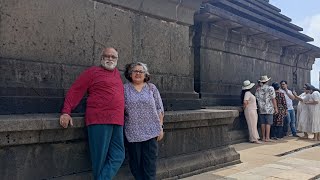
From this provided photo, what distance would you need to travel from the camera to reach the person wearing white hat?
905 centimetres

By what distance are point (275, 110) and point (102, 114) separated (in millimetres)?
6819

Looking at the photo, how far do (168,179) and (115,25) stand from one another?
238 centimetres

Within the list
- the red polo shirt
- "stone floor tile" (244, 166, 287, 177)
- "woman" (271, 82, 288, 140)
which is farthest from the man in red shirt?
"woman" (271, 82, 288, 140)

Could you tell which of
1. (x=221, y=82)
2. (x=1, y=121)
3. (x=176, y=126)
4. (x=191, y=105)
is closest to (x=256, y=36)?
(x=221, y=82)

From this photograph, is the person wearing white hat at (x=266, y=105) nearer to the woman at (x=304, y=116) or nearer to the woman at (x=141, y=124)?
the woman at (x=304, y=116)

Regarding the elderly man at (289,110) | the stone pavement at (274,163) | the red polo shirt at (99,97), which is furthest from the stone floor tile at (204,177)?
the elderly man at (289,110)

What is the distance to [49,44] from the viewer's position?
424 cm

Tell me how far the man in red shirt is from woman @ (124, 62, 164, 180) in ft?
0.60

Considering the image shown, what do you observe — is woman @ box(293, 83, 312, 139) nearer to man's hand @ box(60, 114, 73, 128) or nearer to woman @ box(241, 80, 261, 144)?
woman @ box(241, 80, 261, 144)

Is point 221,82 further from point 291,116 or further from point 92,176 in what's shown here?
point 92,176

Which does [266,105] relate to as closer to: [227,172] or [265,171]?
[265,171]

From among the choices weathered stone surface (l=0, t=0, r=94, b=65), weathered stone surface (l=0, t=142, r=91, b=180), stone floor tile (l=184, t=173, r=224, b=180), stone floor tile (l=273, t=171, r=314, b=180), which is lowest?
stone floor tile (l=273, t=171, r=314, b=180)

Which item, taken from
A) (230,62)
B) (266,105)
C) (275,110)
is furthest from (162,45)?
(275,110)

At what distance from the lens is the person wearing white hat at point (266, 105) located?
9.05 meters
